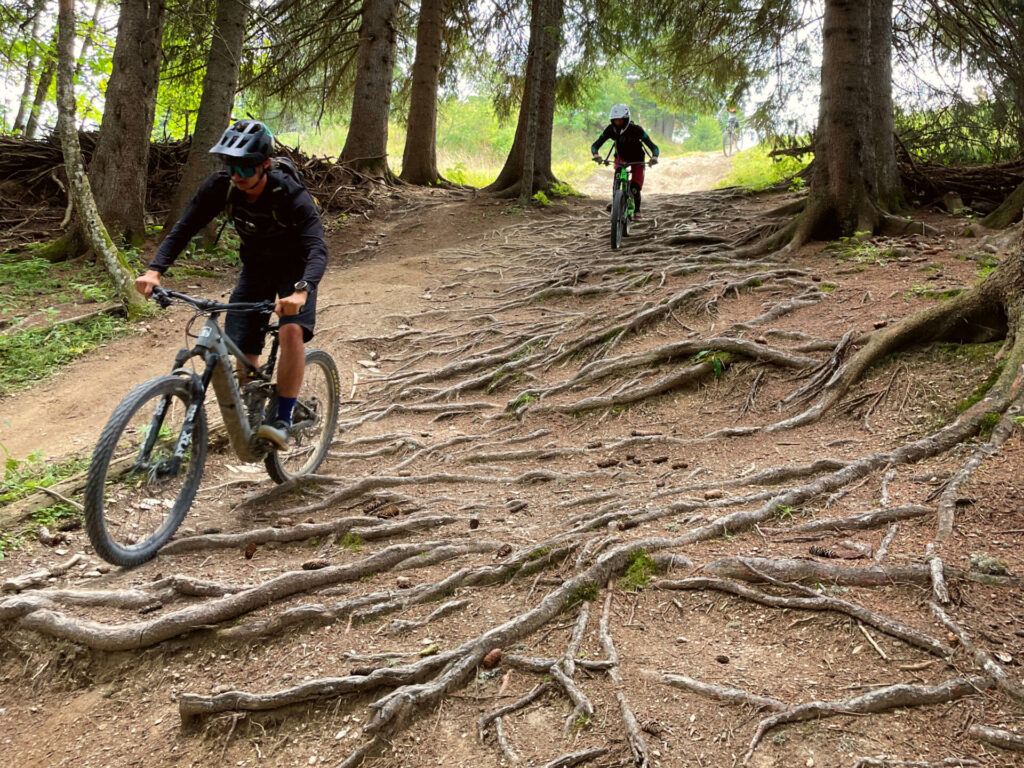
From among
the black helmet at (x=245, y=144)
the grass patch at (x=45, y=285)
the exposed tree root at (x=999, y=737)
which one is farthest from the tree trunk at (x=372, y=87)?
the exposed tree root at (x=999, y=737)

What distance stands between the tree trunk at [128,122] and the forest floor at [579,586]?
4766mm

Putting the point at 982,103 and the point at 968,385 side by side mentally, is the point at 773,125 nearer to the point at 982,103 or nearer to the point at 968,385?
the point at 982,103

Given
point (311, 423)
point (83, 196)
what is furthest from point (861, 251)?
point (83, 196)

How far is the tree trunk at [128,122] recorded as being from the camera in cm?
958

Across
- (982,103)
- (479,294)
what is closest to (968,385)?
(479,294)

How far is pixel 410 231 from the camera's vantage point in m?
12.6

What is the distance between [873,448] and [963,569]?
1.32m

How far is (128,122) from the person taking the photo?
9.69 m

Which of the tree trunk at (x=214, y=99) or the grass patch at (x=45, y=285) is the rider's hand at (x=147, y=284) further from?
the tree trunk at (x=214, y=99)

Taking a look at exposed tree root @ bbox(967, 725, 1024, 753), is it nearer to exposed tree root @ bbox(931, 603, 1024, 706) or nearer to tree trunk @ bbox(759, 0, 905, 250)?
exposed tree root @ bbox(931, 603, 1024, 706)

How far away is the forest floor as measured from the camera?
2.23m

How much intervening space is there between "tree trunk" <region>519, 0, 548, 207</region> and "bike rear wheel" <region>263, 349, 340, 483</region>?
9356mm

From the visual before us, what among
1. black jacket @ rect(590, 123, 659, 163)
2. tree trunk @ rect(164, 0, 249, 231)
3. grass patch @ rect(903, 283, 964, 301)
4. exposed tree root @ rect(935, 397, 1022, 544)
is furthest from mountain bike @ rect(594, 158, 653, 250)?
exposed tree root @ rect(935, 397, 1022, 544)

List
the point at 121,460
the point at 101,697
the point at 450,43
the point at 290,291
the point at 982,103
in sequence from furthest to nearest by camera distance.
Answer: the point at 450,43, the point at 982,103, the point at 290,291, the point at 121,460, the point at 101,697
